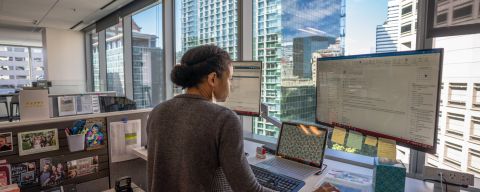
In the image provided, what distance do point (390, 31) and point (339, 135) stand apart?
709mm

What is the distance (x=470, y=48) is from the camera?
1.24 m

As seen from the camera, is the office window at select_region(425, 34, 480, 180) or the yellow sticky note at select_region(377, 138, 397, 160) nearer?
the yellow sticky note at select_region(377, 138, 397, 160)

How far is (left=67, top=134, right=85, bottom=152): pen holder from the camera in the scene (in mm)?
1425

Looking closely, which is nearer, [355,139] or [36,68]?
[355,139]

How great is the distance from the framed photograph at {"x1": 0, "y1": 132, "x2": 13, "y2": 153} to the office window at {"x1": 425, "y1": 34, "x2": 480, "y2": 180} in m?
2.10

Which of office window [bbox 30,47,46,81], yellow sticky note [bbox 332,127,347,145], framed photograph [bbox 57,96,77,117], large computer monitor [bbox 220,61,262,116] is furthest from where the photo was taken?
office window [bbox 30,47,46,81]

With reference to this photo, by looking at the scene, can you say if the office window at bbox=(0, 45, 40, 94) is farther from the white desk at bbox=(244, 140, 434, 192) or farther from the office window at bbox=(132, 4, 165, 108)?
the white desk at bbox=(244, 140, 434, 192)

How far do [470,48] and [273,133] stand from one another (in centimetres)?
140

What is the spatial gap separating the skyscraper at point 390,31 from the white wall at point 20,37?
8.09 metres

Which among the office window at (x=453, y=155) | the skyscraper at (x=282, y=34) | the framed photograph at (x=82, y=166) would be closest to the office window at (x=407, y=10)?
the skyscraper at (x=282, y=34)

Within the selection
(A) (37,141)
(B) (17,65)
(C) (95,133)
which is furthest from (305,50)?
(B) (17,65)

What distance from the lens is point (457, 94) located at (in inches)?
51.4

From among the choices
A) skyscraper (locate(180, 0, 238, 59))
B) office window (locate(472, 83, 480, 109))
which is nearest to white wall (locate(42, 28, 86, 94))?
skyscraper (locate(180, 0, 238, 59))

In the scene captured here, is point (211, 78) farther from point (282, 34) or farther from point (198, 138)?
point (282, 34)
